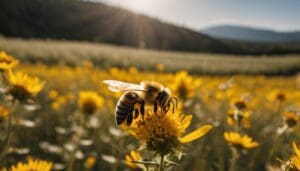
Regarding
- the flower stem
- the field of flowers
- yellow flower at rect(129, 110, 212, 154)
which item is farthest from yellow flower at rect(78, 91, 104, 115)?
the flower stem

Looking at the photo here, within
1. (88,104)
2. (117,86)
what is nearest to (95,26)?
(88,104)

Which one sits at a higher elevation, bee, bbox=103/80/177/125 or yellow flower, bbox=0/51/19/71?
yellow flower, bbox=0/51/19/71

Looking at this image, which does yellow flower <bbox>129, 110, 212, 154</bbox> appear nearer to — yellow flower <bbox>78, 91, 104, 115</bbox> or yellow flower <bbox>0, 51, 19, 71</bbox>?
yellow flower <bbox>0, 51, 19, 71</bbox>

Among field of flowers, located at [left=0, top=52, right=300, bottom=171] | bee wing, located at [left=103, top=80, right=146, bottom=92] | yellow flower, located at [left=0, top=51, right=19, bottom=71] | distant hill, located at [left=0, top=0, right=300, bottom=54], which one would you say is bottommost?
field of flowers, located at [left=0, top=52, right=300, bottom=171]

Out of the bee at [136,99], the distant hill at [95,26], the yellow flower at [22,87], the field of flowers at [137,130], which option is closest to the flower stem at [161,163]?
the field of flowers at [137,130]

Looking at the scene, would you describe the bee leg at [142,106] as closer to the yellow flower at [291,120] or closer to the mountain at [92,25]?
the yellow flower at [291,120]
